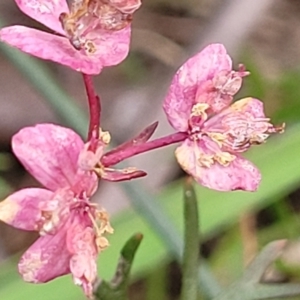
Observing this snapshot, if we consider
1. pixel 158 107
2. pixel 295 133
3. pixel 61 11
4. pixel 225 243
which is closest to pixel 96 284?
pixel 61 11

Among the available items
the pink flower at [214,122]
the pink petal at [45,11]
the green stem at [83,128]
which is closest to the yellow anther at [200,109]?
the pink flower at [214,122]

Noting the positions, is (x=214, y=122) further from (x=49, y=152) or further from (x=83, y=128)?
(x=83, y=128)

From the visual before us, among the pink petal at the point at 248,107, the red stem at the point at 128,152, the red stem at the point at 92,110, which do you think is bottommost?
the pink petal at the point at 248,107

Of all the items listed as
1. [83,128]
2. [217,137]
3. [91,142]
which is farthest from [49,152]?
[83,128]

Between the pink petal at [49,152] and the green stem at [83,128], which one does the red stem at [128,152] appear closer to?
the pink petal at [49,152]

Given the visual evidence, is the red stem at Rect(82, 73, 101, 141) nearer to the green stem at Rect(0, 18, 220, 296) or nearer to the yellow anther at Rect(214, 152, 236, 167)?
the yellow anther at Rect(214, 152, 236, 167)

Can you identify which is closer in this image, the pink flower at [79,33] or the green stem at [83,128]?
the pink flower at [79,33]

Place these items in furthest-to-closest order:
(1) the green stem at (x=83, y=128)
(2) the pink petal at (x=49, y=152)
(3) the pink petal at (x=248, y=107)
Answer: (1) the green stem at (x=83, y=128) → (3) the pink petal at (x=248, y=107) → (2) the pink petal at (x=49, y=152)

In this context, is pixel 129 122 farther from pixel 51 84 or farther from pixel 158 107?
pixel 51 84
